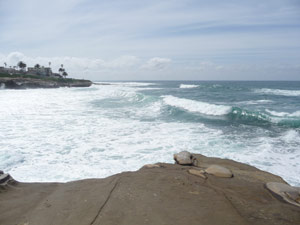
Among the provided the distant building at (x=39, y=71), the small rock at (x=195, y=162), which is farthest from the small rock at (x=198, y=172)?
the distant building at (x=39, y=71)

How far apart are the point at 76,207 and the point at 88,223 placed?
64cm

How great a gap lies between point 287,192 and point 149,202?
2820 millimetres

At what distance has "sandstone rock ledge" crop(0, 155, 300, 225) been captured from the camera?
340 centimetres


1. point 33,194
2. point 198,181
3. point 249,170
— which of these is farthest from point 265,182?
point 33,194

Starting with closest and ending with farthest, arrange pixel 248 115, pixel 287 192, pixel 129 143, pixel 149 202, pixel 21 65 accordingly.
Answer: pixel 149 202
pixel 287 192
pixel 129 143
pixel 248 115
pixel 21 65

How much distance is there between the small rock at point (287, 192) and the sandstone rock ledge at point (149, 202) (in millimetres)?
120

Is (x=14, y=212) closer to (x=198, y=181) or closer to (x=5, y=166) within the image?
(x=198, y=181)

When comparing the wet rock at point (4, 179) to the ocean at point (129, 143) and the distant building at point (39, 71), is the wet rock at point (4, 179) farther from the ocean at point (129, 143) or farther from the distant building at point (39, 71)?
the distant building at point (39, 71)

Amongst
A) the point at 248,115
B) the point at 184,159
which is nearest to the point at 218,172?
the point at 184,159

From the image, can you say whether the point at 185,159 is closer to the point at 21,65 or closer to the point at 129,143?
the point at 129,143

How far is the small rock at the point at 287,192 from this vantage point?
4125 millimetres

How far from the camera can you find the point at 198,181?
482 cm

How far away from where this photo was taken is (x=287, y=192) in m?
4.32

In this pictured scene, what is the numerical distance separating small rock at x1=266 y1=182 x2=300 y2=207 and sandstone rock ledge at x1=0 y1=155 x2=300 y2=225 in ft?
0.39
